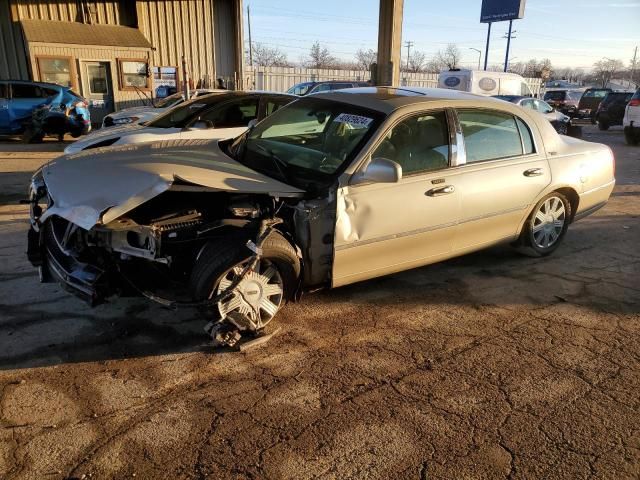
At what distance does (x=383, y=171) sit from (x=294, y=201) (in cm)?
65

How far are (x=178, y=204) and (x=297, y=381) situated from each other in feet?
4.65

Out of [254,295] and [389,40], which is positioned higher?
[389,40]

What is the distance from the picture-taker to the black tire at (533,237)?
16.8 ft

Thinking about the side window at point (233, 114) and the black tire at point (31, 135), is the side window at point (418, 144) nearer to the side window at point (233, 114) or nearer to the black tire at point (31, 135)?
the side window at point (233, 114)

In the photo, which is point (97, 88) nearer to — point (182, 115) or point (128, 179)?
point (182, 115)

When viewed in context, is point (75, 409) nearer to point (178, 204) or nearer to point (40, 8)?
point (178, 204)

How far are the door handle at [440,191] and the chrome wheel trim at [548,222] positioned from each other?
1.40 metres

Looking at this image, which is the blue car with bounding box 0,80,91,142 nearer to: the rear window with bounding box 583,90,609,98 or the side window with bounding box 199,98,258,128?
the side window with bounding box 199,98,258,128

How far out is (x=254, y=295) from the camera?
358 cm

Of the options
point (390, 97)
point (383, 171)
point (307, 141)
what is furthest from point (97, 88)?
point (383, 171)

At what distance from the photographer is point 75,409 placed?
2.88 m

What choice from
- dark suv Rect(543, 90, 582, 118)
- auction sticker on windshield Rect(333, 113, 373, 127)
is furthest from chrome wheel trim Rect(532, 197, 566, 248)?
dark suv Rect(543, 90, 582, 118)

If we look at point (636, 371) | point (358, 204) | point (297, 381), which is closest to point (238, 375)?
point (297, 381)

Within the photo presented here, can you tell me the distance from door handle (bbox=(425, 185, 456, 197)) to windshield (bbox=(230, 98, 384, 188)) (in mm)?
675
